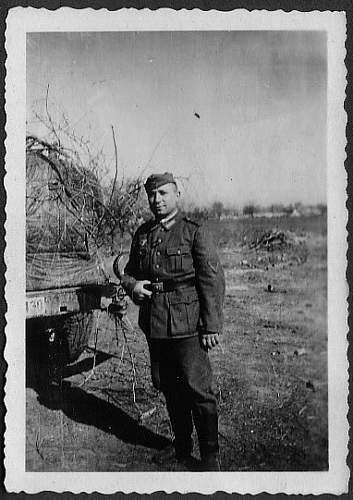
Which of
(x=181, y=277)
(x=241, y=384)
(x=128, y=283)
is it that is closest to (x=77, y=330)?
(x=128, y=283)

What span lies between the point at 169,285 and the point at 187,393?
0.89 ft

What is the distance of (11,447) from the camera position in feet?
5.69

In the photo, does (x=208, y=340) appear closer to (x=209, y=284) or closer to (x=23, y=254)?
(x=209, y=284)

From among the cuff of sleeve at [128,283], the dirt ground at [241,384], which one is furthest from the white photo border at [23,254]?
the cuff of sleeve at [128,283]

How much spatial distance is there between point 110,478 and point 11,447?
0.26 meters

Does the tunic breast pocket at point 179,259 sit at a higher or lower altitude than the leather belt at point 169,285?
higher

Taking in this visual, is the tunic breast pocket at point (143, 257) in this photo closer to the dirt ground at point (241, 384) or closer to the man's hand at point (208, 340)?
the dirt ground at point (241, 384)

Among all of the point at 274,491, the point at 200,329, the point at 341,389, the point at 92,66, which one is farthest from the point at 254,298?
the point at 92,66

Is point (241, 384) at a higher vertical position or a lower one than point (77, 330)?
lower

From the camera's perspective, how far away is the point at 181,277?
1.69 metres

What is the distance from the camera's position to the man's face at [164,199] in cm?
171

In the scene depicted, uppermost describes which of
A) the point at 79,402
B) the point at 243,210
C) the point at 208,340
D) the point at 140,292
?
the point at 243,210

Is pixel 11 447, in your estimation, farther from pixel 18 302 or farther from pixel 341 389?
pixel 341 389

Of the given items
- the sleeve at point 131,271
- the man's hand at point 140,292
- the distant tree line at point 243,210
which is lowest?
the man's hand at point 140,292
